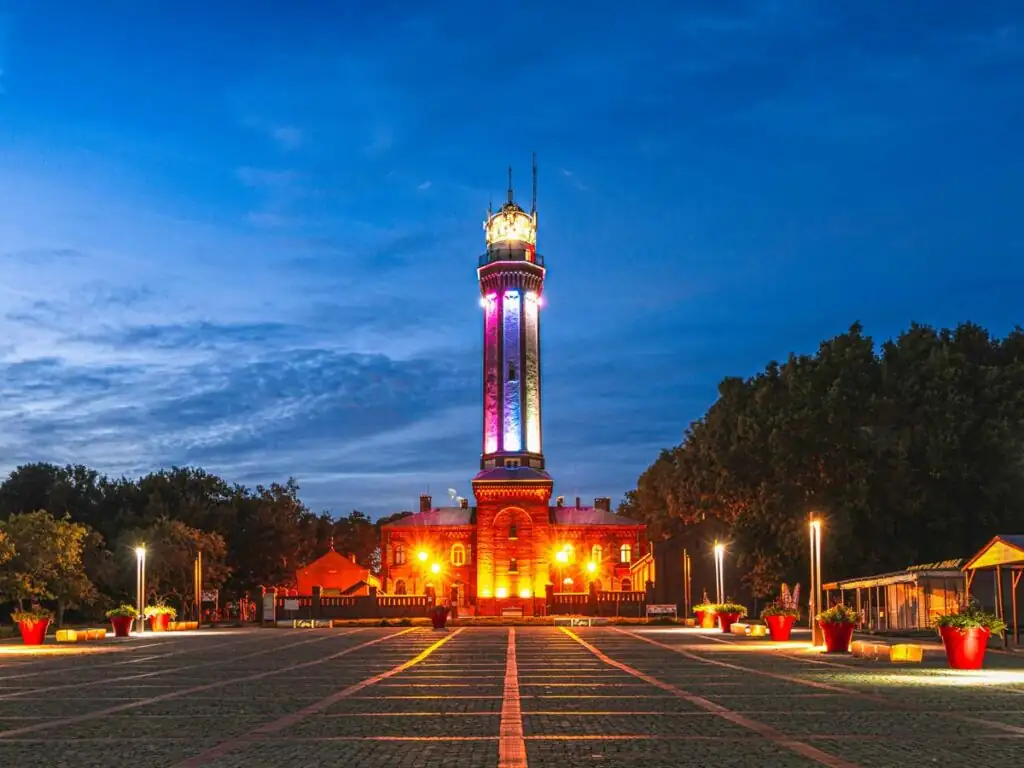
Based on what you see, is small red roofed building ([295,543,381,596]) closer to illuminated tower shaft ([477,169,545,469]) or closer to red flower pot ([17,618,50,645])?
illuminated tower shaft ([477,169,545,469])

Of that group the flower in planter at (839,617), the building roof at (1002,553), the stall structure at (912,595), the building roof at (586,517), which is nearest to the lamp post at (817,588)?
the stall structure at (912,595)

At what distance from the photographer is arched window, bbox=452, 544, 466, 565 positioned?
10575cm

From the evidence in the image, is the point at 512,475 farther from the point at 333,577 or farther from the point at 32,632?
the point at 32,632

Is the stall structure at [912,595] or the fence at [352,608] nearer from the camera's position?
the stall structure at [912,595]

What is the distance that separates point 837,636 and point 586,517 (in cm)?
7694

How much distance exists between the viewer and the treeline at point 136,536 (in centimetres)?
5703

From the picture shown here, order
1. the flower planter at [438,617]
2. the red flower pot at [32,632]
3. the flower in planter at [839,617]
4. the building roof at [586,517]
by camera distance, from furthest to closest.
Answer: the building roof at [586,517]
the flower planter at [438,617]
the red flower pot at [32,632]
the flower in planter at [839,617]

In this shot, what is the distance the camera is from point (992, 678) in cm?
2122

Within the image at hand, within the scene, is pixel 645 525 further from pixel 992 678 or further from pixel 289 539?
pixel 992 678

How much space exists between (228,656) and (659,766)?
24559 mm

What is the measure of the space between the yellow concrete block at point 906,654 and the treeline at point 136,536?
39.2 meters

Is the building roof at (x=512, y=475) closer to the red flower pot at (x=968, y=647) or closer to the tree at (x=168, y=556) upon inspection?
the tree at (x=168, y=556)

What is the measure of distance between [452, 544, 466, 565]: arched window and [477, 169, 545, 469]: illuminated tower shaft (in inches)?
306

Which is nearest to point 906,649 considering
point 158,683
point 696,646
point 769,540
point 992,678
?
point 992,678
